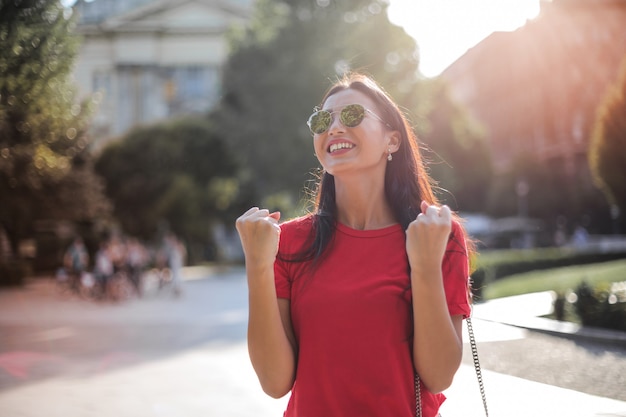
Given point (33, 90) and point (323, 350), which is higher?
point (33, 90)

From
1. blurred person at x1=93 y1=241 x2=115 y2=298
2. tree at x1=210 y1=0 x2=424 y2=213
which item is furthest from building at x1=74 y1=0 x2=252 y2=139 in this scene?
blurred person at x1=93 y1=241 x2=115 y2=298

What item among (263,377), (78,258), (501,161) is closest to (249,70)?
(78,258)

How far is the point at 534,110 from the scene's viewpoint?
194ft

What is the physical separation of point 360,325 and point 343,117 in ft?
2.21

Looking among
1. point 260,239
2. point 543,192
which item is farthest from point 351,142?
point 543,192

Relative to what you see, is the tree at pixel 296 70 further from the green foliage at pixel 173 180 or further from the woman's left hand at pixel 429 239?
the woman's left hand at pixel 429 239

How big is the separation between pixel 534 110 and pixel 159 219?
30.9 meters

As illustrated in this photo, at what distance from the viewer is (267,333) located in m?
2.20

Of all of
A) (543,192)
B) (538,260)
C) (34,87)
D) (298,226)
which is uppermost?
(34,87)

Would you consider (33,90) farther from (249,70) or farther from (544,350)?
(249,70)

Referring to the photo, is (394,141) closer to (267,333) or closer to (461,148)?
(267,333)

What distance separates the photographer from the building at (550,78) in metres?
41.9

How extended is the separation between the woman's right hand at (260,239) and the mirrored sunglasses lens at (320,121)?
43 centimetres

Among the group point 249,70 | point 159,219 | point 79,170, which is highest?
point 249,70
